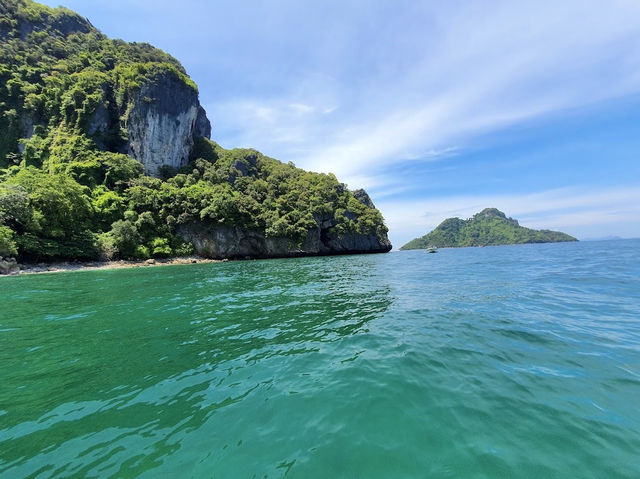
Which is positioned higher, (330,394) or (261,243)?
(261,243)

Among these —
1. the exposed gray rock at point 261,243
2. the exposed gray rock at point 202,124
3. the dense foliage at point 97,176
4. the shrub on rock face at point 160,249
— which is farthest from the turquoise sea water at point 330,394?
the exposed gray rock at point 202,124

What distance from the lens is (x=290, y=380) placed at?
5145mm

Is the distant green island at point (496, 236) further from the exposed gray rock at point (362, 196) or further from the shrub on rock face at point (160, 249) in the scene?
the shrub on rock face at point (160, 249)

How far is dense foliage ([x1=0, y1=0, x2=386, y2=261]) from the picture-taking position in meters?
36.0

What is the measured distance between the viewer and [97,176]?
170 ft

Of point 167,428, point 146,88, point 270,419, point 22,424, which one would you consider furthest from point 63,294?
point 146,88

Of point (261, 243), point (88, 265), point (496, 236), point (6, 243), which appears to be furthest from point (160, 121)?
point (496, 236)

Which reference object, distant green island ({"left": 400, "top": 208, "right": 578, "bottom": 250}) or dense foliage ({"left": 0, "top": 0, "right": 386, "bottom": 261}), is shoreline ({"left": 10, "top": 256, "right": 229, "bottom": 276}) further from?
distant green island ({"left": 400, "top": 208, "right": 578, "bottom": 250})

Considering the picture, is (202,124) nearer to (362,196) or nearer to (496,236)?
(362,196)

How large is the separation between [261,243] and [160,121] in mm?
39680

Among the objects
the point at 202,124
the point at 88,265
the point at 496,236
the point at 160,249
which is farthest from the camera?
the point at 496,236

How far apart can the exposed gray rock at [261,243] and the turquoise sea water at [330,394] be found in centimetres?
4712

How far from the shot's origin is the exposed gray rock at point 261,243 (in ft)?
180

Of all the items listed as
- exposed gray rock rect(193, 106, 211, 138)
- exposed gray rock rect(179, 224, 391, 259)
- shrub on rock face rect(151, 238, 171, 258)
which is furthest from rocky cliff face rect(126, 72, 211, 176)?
shrub on rock face rect(151, 238, 171, 258)
